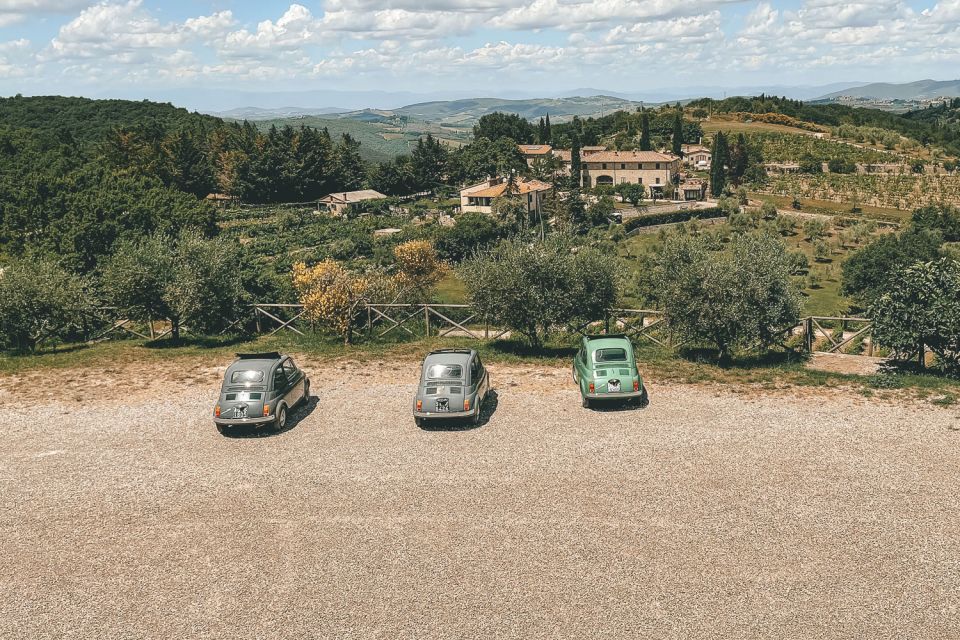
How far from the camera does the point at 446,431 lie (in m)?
20.2

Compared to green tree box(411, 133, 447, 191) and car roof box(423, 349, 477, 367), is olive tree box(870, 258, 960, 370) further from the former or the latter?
green tree box(411, 133, 447, 191)

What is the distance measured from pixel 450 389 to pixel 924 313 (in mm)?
15773

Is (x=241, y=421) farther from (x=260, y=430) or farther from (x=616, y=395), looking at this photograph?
(x=616, y=395)

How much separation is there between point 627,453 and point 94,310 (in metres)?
25.2

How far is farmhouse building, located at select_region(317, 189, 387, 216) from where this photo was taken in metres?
120

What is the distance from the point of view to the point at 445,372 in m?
20.8

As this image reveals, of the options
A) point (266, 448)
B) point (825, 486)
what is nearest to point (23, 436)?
point (266, 448)

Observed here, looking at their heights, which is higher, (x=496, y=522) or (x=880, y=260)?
(x=496, y=522)

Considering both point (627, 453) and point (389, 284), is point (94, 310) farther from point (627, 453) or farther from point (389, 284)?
point (627, 453)

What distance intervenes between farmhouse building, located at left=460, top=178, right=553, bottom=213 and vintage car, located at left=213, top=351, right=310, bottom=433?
8660cm

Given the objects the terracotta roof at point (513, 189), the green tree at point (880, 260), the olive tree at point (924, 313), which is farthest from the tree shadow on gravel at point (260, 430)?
the terracotta roof at point (513, 189)

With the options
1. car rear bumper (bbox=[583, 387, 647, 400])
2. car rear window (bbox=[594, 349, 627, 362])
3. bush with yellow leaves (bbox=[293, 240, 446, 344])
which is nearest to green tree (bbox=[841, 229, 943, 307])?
car rear window (bbox=[594, 349, 627, 362])

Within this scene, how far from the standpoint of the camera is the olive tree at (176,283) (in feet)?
96.8

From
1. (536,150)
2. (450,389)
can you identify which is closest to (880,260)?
(450,389)
